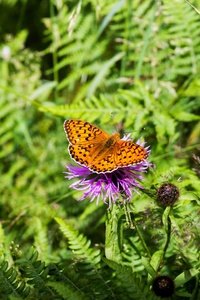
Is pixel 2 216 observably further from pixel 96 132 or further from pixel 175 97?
pixel 175 97

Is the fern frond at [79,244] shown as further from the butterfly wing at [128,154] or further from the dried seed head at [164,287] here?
the butterfly wing at [128,154]

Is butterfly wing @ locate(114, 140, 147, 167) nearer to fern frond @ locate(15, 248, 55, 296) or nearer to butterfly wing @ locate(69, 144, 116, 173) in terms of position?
butterfly wing @ locate(69, 144, 116, 173)

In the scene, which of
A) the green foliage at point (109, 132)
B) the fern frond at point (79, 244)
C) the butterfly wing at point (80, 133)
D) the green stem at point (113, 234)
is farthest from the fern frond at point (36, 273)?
the butterfly wing at point (80, 133)

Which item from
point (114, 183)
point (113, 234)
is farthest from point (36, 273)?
point (114, 183)

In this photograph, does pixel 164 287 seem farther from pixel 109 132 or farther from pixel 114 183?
pixel 109 132

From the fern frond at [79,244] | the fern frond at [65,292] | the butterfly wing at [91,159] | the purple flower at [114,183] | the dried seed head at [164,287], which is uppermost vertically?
the butterfly wing at [91,159]

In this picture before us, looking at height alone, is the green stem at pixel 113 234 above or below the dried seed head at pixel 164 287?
above

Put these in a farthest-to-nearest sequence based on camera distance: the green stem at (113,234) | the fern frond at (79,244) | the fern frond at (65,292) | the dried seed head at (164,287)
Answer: the fern frond at (79,244)
the green stem at (113,234)
the dried seed head at (164,287)
the fern frond at (65,292)

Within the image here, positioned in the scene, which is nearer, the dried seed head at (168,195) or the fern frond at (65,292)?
the fern frond at (65,292)
